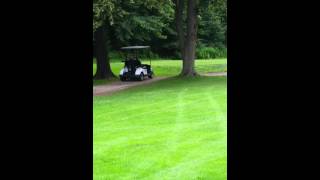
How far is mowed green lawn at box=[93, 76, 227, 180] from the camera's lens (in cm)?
913

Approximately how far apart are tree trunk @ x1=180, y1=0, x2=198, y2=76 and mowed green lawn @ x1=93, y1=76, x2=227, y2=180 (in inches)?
284

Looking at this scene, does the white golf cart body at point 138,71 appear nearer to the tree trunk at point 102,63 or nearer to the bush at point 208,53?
the tree trunk at point 102,63

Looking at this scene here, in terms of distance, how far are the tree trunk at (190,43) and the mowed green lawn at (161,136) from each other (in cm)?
721

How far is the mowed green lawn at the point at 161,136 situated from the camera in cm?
913

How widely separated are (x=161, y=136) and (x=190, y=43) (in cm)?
1895

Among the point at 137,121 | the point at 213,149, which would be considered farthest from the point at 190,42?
the point at 213,149

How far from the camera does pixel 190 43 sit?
102 feet

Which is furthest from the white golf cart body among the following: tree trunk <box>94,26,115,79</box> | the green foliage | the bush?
the bush

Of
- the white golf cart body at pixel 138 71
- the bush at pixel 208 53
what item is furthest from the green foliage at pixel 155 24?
the white golf cart body at pixel 138 71

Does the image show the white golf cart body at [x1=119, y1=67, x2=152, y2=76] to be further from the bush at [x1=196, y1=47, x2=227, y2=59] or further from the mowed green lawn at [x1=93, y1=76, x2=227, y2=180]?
the bush at [x1=196, y1=47, x2=227, y2=59]

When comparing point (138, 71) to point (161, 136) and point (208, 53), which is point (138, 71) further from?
point (208, 53)
